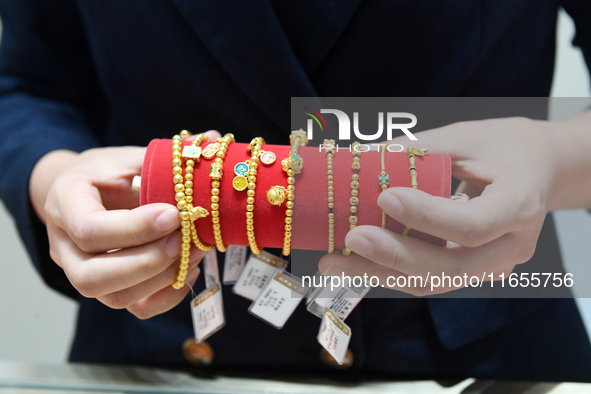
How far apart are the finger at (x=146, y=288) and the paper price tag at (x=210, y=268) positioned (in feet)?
0.18

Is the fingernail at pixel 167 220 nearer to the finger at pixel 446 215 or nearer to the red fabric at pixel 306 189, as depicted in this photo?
the red fabric at pixel 306 189

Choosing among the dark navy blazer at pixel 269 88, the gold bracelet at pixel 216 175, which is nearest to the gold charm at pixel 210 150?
the gold bracelet at pixel 216 175

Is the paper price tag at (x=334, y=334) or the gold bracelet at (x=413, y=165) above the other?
the gold bracelet at (x=413, y=165)

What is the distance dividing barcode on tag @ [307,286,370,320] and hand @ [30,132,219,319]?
12 centimetres

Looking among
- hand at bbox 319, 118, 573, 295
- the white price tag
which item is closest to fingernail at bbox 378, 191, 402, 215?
hand at bbox 319, 118, 573, 295

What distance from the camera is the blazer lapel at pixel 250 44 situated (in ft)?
1.35

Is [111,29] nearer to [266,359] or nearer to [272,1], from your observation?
[272,1]

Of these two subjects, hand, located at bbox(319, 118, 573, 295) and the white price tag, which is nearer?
hand, located at bbox(319, 118, 573, 295)

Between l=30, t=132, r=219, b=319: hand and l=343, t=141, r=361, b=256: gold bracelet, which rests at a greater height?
l=343, t=141, r=361, b=256: gold bracelet

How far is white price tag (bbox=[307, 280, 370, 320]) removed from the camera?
1.35 feet

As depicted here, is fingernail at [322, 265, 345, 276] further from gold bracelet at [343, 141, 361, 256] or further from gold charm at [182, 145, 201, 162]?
gold charm at [182, 145, 201, 162]

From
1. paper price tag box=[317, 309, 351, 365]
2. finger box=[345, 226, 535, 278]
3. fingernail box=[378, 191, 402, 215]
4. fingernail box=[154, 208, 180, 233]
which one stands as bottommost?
paper price tag box=[317, 309, 351, 365]

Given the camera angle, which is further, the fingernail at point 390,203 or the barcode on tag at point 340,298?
the barcode on tag at point 340,298

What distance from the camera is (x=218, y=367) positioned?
0.57 meters
